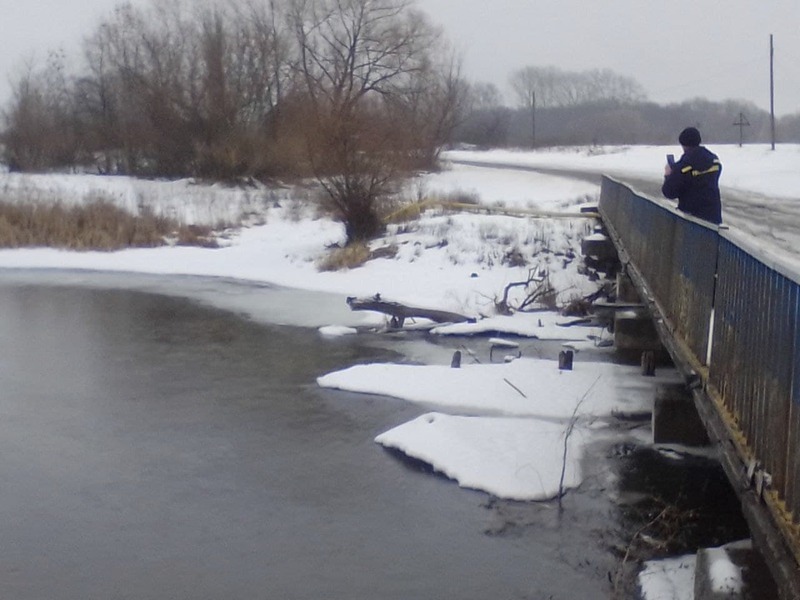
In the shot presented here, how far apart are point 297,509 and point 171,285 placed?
1765 cm

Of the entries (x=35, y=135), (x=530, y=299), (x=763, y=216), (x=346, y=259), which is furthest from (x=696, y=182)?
(x=35, y=135)

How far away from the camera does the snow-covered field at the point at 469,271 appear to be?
10844 millimetres

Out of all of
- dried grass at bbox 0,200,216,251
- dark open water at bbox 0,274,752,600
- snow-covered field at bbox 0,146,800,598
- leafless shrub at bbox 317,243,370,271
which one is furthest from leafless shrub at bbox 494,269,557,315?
dried grass at bbox 0,200,216,251

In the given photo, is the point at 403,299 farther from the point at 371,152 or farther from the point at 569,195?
the point at 569,195

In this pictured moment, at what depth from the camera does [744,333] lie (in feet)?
21.1

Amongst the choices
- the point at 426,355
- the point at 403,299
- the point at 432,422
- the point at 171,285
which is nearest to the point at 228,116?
the point at 171,285

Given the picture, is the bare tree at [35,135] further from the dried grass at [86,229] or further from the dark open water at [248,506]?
the dark open water at [248,506]

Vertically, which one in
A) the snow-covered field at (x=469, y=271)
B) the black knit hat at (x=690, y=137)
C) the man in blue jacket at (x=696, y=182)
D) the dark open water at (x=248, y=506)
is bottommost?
the dark open water at (x=248, y=506)

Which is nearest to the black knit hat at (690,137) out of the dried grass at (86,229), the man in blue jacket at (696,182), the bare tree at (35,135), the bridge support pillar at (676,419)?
the man in blue jacket at (696,182)

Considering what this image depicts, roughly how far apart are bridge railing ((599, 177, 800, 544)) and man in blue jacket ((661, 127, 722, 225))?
0.84 metres

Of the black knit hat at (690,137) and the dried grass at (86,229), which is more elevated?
the black knit hat at (690,137)

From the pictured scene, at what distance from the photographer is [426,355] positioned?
16016 mm

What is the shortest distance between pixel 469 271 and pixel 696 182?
39.7 feet

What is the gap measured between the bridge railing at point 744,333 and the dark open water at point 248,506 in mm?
1713
